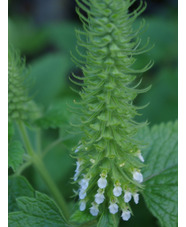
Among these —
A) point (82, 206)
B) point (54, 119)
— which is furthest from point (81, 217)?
point (54, 119)

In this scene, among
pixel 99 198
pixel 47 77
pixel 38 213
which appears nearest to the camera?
pixel 99 198

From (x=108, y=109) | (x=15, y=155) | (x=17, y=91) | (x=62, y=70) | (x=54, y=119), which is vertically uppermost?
(x=62, y=70)

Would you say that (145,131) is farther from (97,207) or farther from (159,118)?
(159,118)

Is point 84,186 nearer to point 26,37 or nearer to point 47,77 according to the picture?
point 47,77

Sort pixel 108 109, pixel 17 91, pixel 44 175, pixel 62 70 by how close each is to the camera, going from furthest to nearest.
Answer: pixel 62 70
pixel 44 175
pixel 17 91
pixel 108 109

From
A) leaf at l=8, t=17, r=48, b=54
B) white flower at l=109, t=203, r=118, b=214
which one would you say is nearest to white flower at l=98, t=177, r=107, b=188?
white flower at l=109, t=203, r=118, b=214

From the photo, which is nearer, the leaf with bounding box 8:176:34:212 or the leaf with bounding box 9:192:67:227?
the leaf with bounding box 9:192:67:227

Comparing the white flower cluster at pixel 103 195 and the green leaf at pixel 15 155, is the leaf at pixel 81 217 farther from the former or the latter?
the green leaf at pixel 15 155

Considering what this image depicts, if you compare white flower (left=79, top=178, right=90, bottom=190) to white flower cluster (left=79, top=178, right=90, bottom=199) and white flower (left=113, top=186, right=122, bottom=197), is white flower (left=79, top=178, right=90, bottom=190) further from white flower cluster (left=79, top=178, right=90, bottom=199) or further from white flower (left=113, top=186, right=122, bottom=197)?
white flower (left=113, top=186, right=122, bottom=197)
